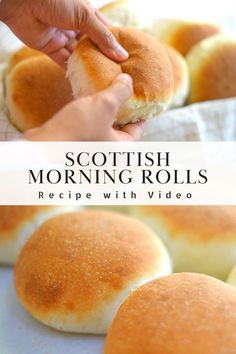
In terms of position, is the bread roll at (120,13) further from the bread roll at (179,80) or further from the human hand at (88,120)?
the human hand at (88,120)

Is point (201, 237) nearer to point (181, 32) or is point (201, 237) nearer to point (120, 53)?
point (120, 53)

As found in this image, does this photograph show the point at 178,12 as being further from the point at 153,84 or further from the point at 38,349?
the point at 38,349

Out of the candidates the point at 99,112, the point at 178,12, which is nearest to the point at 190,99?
the point at 178,12

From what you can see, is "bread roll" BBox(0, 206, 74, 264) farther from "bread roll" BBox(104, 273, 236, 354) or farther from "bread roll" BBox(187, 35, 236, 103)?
"bread roll" BBox(187, 35, 236, 103)

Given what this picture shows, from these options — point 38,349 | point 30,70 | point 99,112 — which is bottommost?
point 38,349

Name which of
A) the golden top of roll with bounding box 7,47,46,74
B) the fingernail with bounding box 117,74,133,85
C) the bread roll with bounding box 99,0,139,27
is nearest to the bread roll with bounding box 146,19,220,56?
the bread roll with bounding box 99,0,139,27

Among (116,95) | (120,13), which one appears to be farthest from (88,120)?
(120,13)

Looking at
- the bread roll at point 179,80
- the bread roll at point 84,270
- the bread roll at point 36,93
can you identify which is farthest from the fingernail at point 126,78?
the bread roll at point 179,80
